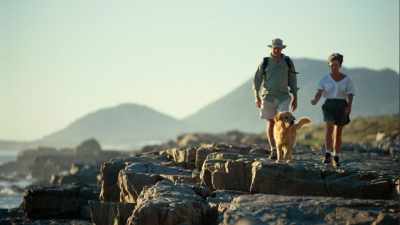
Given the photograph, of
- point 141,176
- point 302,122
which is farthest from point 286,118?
point 141,176

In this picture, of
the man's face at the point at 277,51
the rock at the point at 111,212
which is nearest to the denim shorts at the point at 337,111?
the man's face at the point at 277,51

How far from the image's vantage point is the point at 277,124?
1395cm

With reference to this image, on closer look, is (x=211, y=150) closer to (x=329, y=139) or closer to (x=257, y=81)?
(x=257, y=81)

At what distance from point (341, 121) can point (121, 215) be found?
5239 millimetres

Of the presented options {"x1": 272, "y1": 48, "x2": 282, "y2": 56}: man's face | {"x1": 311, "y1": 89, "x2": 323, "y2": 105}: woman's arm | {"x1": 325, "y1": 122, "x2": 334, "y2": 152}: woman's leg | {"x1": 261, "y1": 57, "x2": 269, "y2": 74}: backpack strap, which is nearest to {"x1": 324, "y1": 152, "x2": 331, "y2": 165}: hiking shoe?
{"x1": 325, "y1": 122, "x2": 334, "y2": 152}: woman's leg

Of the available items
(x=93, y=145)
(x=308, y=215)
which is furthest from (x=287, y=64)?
(x=93, y=145)

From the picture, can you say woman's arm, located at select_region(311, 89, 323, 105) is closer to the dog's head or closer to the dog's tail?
the dog's tail

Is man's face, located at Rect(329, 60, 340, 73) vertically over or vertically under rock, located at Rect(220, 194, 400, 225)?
over

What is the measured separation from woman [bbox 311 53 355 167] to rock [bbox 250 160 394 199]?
61.3 inches

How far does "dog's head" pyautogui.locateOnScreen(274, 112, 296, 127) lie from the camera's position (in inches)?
533

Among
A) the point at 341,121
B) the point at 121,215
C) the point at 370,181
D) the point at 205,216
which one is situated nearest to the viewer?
the point at 205,216

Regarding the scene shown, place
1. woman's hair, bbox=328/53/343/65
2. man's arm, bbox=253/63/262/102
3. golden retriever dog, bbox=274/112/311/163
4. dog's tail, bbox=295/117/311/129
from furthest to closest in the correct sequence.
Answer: man's arm, bbox=253/63/262/102
dog's tail, bbox=295/117/311/129
woman's hair, bbox=328/53/343/65
golden retriever dog, bbox=274/112/311/163

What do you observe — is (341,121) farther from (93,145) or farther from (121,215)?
(93,145)

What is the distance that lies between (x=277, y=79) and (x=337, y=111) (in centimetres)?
171
